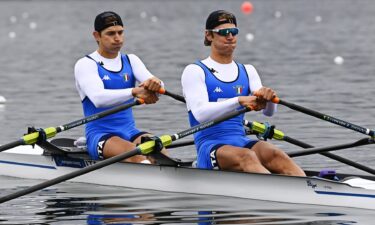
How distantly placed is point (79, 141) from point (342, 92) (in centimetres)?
1071

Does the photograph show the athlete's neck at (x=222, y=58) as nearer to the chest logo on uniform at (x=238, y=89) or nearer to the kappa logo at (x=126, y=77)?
the chest logo on uniform at (x=238, y=89)

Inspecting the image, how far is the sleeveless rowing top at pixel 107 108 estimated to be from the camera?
44.8 ft

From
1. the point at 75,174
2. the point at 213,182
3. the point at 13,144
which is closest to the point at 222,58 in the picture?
the point at 213,182

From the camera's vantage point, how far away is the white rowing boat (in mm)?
11719

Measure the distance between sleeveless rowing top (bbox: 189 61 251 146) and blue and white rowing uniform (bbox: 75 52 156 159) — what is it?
1.15 metres

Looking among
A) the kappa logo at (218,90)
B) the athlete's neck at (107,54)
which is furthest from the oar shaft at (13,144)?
the kappa logo at (218,90)

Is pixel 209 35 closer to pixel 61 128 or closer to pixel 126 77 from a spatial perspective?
pixel 126 77

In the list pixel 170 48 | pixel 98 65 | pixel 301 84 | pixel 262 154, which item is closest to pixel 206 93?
pixel 262 154

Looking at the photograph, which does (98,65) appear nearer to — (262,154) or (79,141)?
(79,141)

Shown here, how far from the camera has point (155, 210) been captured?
12227 mm

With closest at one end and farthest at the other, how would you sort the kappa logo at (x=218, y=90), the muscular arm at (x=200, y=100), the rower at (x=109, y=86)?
the muscular arm at (x=200, y=100) → the kappa logo at (x=218, y=90) → the rower at (x=109, y=86)

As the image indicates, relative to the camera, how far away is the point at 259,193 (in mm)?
12250

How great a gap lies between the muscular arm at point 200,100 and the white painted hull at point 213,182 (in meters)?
0.57

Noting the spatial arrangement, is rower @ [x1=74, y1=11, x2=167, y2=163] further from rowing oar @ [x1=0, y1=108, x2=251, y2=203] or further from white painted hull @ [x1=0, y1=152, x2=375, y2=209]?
rowing oar @ [x1=0, y1=108, x2=251, y2=203]
